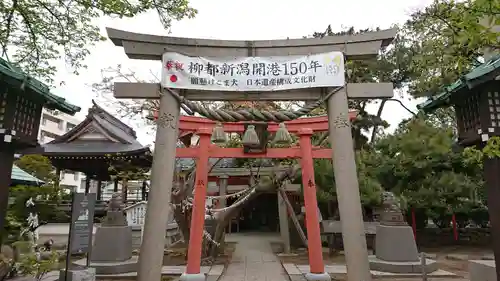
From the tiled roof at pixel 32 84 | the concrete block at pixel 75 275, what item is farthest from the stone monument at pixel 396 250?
the tiled roof at pixel 32 84

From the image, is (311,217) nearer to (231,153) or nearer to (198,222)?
(231,153)

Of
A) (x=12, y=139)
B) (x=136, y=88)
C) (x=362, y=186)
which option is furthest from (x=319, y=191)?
(x=12, y=139)

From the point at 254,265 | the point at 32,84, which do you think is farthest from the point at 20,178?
the point at 254,265

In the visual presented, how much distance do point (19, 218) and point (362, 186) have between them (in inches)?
411

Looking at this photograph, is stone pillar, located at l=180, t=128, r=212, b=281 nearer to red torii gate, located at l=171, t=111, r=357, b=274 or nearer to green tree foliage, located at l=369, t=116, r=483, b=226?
red torii gate, located at l=171, t=111, r=357, b=274

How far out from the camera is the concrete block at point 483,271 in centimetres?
518

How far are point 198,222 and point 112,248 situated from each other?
273 cm

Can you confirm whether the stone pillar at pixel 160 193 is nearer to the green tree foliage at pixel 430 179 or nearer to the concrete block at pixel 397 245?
the concrete block at pixel 397 245

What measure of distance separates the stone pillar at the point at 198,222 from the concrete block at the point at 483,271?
17.3 ft

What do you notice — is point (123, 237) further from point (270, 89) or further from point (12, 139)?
point (270, 89)

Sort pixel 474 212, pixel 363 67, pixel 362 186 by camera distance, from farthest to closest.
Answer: pixel 363 67, pixel 474 212, pixel 362 186

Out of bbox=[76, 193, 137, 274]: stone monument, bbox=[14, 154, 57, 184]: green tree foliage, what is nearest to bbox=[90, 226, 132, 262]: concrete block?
bbox=[76, 193, 137, 274]: stone monument

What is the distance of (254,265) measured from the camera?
33.5 feet

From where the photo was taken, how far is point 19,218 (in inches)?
296
